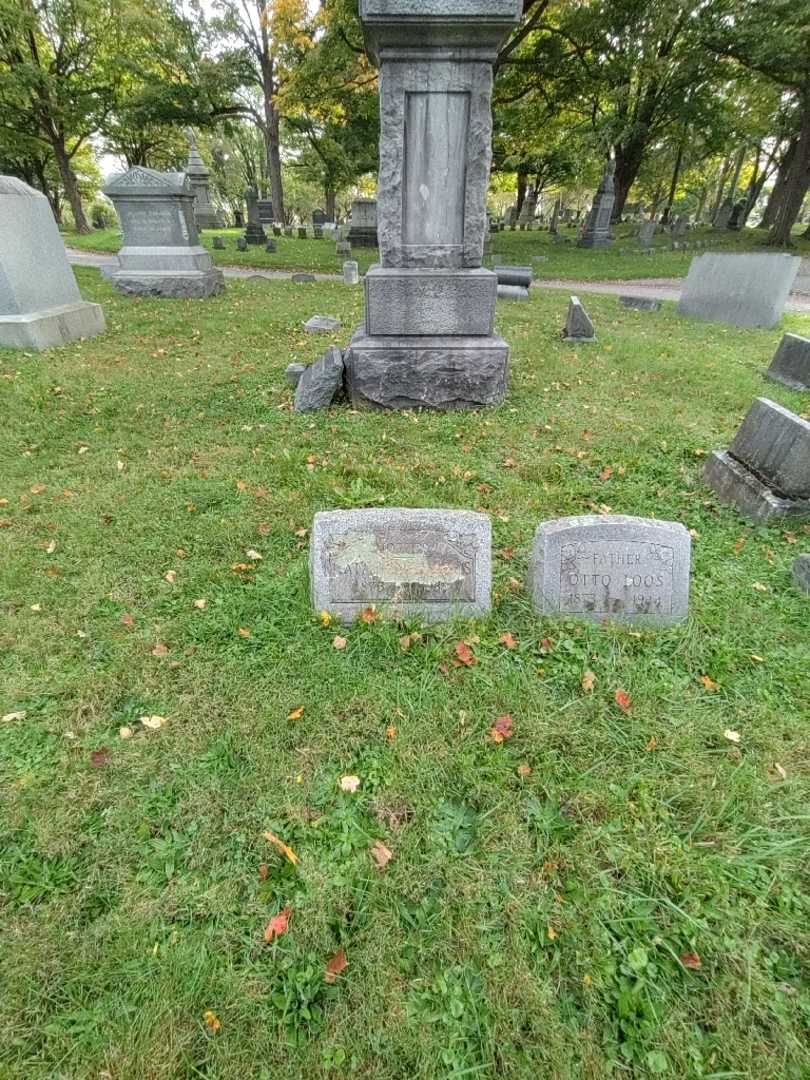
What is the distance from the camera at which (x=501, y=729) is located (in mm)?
2162

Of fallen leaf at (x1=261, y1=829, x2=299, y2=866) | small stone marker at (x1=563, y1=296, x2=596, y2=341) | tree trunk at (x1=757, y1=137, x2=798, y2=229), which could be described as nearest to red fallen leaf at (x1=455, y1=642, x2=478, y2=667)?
fallen leaf at (x1=261, y1=829, x2=299, y2=866)

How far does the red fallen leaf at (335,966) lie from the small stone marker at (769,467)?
141 inches

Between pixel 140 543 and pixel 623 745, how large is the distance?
3.00 m

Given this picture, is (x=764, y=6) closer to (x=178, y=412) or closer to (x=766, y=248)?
(x=766, y=248)

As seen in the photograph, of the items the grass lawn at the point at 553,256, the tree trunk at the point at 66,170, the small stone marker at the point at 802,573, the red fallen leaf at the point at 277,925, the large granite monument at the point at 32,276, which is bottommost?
the red fallen leaf at the point at 277,925

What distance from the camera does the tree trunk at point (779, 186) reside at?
22.6 meters

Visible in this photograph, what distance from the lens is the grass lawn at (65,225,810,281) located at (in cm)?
1573

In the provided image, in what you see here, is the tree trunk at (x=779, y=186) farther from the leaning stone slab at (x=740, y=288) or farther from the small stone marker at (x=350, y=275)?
the small stone marker at (x=350, y=275)

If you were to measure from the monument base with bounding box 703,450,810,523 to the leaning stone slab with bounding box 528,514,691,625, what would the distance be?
1.36 metres

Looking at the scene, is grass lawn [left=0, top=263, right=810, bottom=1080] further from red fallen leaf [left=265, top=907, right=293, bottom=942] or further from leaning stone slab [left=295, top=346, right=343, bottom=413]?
leaning stone slab [left=295, top=346, right=343, bottom=413]

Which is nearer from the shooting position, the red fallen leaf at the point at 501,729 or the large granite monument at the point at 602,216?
the red fallen leaf at the point at 501,729

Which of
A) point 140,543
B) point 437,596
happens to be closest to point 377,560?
point 437,596

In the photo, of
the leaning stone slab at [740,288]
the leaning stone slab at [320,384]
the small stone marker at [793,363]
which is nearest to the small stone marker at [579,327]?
the small stone marker at [793,363]

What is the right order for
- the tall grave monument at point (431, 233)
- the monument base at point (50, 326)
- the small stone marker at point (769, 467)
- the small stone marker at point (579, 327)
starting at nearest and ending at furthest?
the small stone marker at point (769, 467), the tall grave monument at point (431, 233), the monument base at point (50, 326), the small stone marker at point (579, 327)
